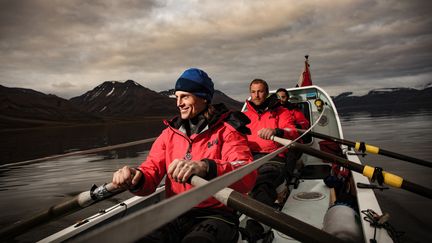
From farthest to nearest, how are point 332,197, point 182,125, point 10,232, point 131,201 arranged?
point 332,197
point 131,201
point 182,125
point 10,232

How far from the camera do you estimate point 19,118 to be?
15625cm

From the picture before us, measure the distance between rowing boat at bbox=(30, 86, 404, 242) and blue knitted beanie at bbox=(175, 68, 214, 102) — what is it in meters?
1.48

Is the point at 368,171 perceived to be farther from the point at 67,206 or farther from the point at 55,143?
the point at 55,143

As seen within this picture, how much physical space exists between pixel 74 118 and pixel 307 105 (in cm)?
19329

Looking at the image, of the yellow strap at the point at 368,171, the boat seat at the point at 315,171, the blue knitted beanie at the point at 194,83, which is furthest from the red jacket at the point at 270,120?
the blue knitted beanie at the point at 194,83

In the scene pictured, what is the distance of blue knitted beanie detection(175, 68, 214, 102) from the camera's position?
9.86 ft

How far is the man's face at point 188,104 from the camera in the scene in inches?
120

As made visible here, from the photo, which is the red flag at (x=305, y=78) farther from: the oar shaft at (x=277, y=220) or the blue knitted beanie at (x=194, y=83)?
the oar shaft at (x=277, y=220)

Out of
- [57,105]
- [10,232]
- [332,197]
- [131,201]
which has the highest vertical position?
[57,105]

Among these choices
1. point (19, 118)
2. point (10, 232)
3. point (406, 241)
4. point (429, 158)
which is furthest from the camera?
point (19, 118)

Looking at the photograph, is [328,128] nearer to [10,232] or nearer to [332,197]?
[332,197]


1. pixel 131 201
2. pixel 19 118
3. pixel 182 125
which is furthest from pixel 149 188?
pixel 19 118

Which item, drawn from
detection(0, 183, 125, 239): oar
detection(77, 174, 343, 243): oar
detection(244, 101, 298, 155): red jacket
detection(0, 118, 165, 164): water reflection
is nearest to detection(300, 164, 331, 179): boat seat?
detection(244, 101, 298, 155): red jacket

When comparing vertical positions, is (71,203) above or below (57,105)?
below
